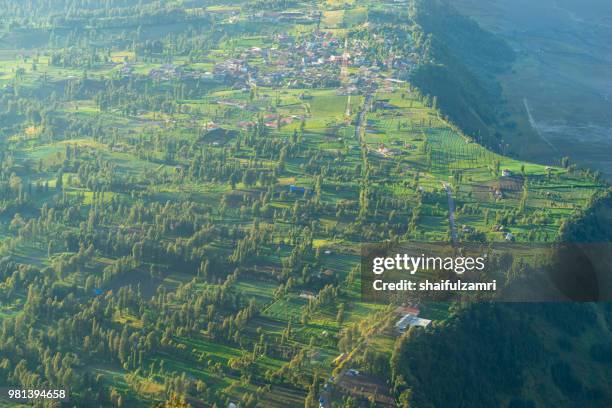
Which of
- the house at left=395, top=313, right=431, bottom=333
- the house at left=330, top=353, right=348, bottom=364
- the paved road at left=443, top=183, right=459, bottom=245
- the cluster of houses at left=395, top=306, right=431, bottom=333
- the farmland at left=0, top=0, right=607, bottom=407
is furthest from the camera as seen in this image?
the paved road at left=443, top=183, right=459, bottom=245

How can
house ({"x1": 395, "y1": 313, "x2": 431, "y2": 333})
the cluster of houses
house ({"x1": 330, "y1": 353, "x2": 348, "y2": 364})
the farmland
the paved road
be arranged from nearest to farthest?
house ({"x1": 330, "y1": 353, "x2": 348, "y2": 364}) < the farmland < house ({"x1": 395, "y1": 313, "x2": 431, "y2": 333}) < the cluster of houses < the paved road

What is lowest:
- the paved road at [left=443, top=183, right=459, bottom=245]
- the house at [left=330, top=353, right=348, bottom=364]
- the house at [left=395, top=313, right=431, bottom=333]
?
the house at [left=330, top=353, right=348, bottom=364]

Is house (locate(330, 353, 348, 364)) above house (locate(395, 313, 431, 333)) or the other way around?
the other way around

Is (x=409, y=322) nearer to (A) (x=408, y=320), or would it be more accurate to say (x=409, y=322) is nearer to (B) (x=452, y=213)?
(A) (x=408, y=320)

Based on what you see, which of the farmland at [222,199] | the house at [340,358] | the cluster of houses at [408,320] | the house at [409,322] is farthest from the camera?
the cluster of houses at [408,320]

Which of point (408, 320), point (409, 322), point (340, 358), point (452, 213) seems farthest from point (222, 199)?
point (340, 358)

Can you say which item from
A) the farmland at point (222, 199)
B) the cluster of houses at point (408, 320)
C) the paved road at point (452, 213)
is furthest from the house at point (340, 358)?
the paved road at point (452, 213)

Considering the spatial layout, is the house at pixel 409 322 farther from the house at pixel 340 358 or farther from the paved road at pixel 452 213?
the paved road at pixel 452 213

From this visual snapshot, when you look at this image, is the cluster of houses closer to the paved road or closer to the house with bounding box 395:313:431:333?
the house with bounding box 395:313:431:333

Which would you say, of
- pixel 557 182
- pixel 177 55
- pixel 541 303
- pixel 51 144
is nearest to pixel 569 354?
pixel 541 303

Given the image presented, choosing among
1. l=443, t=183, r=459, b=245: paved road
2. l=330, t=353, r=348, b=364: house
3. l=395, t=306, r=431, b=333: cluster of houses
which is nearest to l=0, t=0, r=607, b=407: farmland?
l=330, t=353, r=348, b=364: house
